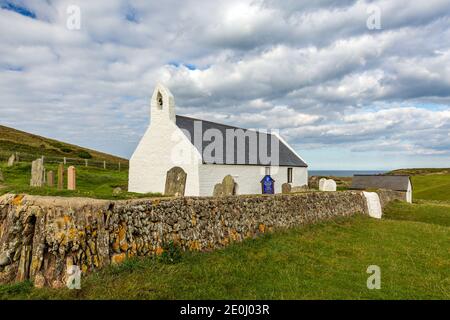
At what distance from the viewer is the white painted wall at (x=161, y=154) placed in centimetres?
2275

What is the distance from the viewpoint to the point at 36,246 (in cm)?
621

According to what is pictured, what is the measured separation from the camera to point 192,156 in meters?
22.7

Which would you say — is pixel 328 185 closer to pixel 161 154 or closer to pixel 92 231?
pixel 161 154

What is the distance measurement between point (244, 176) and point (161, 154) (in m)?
6.63

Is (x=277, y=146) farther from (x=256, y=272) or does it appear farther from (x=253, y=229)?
(x=256, y=272)

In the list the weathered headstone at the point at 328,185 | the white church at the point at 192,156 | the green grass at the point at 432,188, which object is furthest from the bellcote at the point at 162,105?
the green grass at the point at 432,188

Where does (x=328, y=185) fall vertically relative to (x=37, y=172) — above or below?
below

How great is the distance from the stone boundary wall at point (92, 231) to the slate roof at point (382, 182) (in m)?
38.2

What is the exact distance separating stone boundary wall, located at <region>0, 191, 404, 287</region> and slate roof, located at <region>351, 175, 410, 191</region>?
3820 centimetres

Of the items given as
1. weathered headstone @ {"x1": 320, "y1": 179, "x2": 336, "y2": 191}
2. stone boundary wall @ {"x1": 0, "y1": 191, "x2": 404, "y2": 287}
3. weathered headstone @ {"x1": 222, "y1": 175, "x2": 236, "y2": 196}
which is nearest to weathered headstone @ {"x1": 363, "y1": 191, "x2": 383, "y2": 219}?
weathered headstone @ {"x1": 320, "y1": 179, "x2": 336, "y2": 191}

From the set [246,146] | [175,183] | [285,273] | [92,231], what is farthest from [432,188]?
[92,231]

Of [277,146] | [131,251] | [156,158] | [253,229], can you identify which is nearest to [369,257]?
[253,229]

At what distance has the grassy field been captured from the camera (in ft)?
19.9

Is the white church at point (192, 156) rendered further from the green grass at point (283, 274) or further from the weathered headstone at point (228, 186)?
the green grass at point (283, 274)
